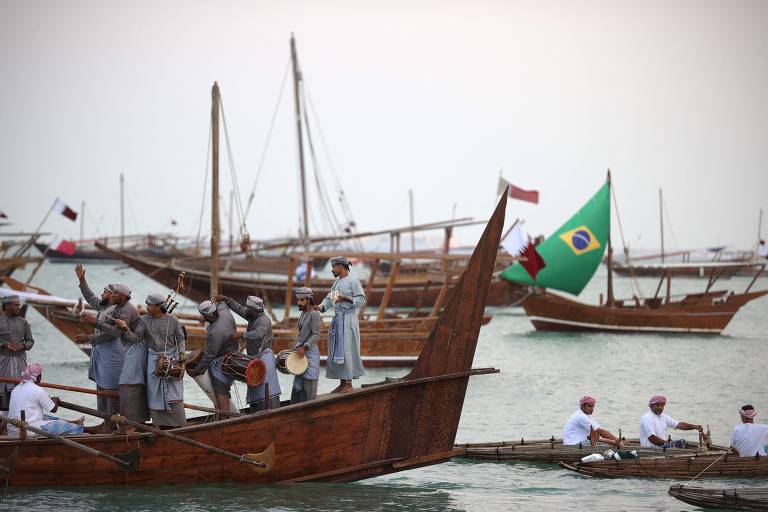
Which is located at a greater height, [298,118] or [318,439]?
[298,118]

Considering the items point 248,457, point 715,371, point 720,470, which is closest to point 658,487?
A: point 720,470

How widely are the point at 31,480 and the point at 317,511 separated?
2.91 m

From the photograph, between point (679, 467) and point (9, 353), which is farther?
point (679, 467)

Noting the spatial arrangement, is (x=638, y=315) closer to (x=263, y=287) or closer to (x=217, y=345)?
(x=263, y=287)

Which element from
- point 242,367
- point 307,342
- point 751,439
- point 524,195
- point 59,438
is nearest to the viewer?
point 59,438

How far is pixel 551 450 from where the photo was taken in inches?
576

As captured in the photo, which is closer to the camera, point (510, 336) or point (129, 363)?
point (129, 363)

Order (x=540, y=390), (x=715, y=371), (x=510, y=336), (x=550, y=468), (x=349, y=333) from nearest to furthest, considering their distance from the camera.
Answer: (x=349, y=333)
(x=550, y=468)
(x=540, y=390)
(x=715, y=371)
(x=510, y=336)

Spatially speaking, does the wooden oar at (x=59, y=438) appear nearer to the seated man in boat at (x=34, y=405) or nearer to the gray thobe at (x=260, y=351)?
the seated man in boat at (x=34, y=405)

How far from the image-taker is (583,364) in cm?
3138

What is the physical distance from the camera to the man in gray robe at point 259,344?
40.2 feet

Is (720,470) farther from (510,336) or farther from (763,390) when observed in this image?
(510,336)

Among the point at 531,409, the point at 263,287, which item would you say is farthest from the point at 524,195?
the point at 263,287

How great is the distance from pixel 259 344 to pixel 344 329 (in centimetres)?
108
